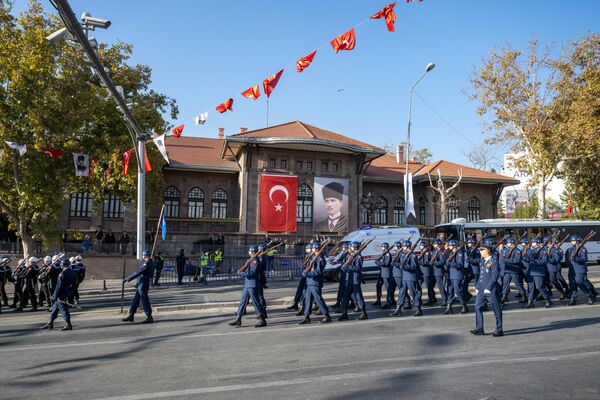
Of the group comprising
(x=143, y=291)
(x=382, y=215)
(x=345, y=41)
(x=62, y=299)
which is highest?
(x=345, y=41)

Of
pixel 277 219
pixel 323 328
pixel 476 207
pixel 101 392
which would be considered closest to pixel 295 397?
pixel 101 392

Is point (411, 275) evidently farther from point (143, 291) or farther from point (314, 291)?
point (143, 291)

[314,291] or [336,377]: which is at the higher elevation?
[314,291]

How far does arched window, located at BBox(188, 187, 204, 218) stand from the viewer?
36156 mm

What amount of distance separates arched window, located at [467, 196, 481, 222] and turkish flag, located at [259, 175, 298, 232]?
1801 cm

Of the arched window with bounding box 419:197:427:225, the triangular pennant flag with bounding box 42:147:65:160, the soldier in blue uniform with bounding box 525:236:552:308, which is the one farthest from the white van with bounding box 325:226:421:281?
the arched window with bounding box 419:197:427:225

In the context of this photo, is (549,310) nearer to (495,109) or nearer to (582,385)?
(582,385)

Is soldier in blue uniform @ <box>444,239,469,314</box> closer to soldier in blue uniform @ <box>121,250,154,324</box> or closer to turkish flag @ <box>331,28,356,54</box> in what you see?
turkish flag @ <box>331,28,356,54</box>

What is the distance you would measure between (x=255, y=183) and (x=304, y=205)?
4492mm

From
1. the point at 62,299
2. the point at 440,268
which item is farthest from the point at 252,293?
the point at 440,268

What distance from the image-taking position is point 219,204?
36.9 m

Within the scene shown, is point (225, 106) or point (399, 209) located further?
point (399, 209)

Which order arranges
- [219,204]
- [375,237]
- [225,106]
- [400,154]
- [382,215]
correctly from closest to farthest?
[225,106] < [375,237] < [219,204] < [382,215] < [400,154]

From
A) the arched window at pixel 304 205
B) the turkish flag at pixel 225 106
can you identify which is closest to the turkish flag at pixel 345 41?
the turkish flag at pixel 225 106
